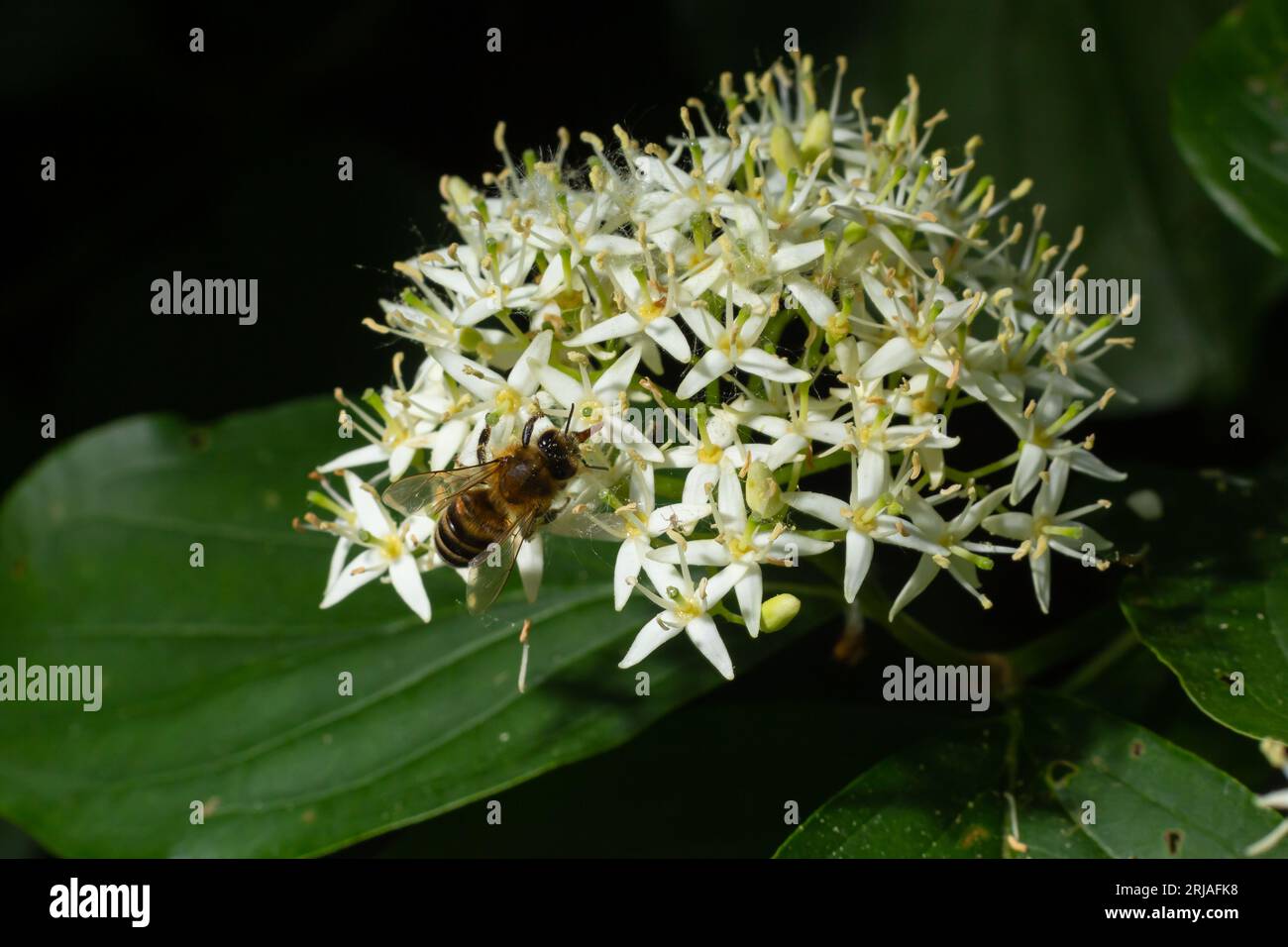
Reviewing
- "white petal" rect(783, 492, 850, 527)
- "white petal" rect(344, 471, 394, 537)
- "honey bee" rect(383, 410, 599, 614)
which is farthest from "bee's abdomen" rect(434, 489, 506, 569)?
"white petal" rect(783, 492, 850, 527)

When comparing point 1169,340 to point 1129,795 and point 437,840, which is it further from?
point 437,840

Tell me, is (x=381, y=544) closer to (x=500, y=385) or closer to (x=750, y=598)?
(x=500, y=385)

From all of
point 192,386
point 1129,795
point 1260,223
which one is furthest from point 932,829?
point 192,386

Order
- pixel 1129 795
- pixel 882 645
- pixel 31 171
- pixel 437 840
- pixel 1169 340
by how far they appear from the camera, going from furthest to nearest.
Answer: pixel 31 171 → pixel 1169 340 → pixel 882 645 → pixel 437 840 → pixel 1129 795

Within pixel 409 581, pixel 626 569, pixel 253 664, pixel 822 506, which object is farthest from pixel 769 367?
pixel 253 664

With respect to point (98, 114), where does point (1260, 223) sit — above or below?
below

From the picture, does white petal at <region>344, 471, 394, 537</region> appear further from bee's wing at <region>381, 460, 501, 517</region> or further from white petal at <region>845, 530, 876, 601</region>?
white petal at <region>845, 530, 876, 601</region>
